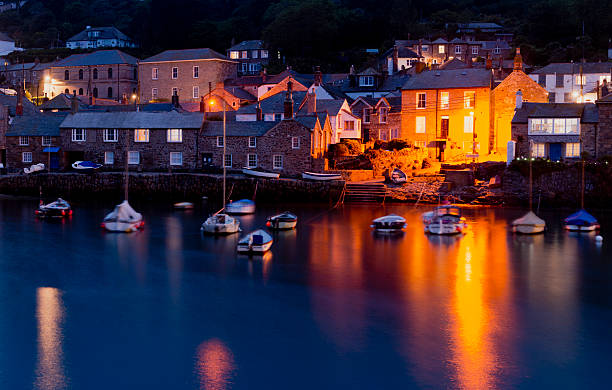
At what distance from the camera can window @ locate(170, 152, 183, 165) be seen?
54.0m

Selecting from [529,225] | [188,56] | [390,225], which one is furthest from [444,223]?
[188,56]

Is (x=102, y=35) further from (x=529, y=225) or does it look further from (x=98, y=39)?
(x=529, y=225)

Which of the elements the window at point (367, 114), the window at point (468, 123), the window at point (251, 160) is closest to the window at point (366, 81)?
the window at point (367, 114)

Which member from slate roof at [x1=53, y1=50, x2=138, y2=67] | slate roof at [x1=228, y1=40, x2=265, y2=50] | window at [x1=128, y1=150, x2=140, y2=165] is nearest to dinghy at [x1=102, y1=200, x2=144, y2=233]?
window at [x1=128, y1=150, x2=140, y2=165]

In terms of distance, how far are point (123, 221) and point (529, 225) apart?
21.7m

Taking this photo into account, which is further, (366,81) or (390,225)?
(366,81)

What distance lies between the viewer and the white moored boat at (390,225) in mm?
37750

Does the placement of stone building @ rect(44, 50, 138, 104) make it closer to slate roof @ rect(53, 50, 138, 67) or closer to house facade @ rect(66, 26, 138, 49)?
slate roof @ rect(53, 50, 138, 67)

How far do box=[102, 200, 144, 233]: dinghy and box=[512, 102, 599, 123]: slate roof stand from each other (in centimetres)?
2654

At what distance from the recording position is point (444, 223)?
122 feet

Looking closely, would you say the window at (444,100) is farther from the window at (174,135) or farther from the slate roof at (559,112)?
the window at (174,135)

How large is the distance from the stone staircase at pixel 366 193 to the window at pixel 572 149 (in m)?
12.5

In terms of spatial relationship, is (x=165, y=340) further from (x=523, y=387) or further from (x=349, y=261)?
(x=349, y=261)

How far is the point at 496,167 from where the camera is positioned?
158 ft
